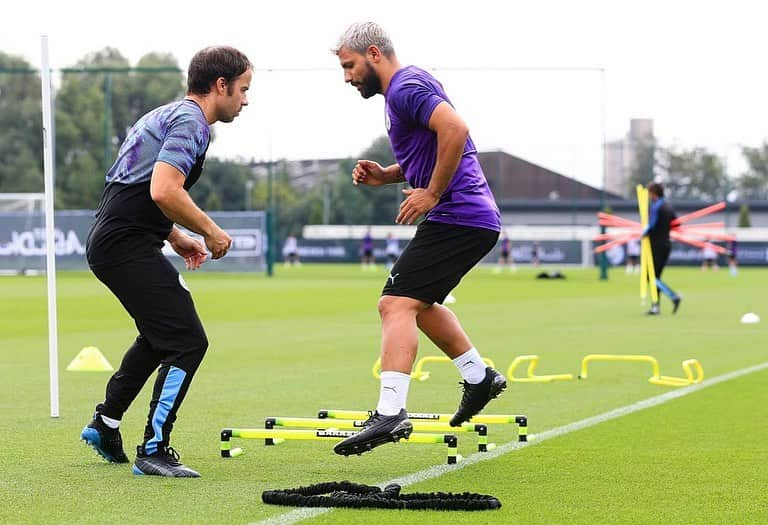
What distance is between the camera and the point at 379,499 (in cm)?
572

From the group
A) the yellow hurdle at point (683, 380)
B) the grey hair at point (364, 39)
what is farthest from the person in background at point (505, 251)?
the grey hair at point (364, 39)

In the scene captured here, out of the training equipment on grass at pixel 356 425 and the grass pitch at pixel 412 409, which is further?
the training equipment on grass at pixel 356 425

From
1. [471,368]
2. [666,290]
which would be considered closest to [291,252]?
[666,290]

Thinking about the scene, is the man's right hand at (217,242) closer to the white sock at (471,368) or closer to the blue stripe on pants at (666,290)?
the white sock at (471,368)

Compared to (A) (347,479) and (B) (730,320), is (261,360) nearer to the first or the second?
(A) (347,479)

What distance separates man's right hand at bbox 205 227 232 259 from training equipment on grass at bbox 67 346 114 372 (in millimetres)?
6262

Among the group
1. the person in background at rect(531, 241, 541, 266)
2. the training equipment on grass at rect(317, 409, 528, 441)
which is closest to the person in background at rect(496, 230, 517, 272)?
the person in background at rect(531, 241, 541, 266)

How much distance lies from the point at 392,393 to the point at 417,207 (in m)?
0.87

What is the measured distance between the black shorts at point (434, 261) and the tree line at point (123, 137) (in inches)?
1312

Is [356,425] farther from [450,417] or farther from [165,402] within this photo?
[165,402]

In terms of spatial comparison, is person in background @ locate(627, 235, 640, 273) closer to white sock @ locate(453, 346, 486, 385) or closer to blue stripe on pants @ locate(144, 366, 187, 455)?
white sock @ locate(453, 346, 486, 385)

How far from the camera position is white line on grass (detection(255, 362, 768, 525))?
561cm

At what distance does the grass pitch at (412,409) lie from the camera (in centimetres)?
584

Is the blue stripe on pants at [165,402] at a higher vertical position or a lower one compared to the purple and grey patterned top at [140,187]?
lower
